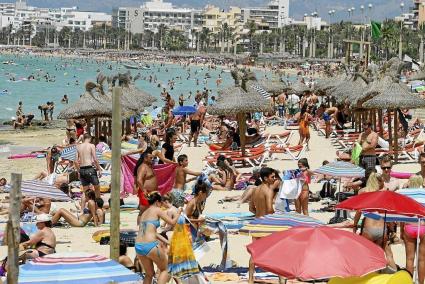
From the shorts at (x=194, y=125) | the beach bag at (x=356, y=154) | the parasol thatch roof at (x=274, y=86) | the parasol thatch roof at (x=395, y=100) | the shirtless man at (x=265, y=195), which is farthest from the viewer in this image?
the parasol thatch roof at (x=274, y=86)

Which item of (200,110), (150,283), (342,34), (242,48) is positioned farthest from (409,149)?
(242,48)

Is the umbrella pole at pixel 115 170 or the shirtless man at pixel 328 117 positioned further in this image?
the shirtless man at pixel 328 117

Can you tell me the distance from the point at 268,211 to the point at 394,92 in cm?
909

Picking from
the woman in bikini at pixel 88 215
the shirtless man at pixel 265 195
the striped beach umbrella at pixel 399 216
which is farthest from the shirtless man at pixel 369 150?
the striped beach umbrella at pixel 399 216

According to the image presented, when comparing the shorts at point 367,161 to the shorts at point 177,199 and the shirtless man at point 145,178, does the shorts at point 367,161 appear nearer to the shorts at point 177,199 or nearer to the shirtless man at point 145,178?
the shirtless man at point 145,178

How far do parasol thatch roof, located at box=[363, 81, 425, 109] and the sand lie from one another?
1119 millimetres

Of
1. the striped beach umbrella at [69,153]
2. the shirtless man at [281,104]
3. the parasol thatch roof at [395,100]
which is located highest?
the parasol thatch roof at [395,100]

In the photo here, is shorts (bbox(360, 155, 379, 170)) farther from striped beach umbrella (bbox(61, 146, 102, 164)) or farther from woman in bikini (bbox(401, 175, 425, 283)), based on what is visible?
woman in bikini (bbox(401, 175, 425, 283))

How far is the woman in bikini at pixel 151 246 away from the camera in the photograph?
845 cm

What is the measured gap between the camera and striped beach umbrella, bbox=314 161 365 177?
13016mm

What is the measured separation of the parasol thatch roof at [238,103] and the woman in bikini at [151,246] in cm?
1070

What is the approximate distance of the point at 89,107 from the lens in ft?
68.6

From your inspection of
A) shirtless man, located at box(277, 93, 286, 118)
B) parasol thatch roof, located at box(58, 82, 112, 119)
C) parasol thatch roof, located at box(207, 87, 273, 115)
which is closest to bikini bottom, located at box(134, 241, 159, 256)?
parasol thatch roof, located at box(207, 87, 273, 115)

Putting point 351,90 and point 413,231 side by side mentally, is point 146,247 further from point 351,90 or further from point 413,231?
point 351,90
